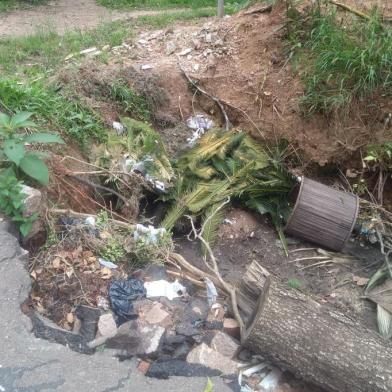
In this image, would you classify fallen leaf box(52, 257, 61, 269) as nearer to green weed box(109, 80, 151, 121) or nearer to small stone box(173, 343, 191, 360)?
small stone box(173, 343, 191, 360)

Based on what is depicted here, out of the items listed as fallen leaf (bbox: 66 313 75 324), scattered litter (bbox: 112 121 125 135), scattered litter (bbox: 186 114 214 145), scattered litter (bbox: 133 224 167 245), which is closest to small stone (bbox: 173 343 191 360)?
fallen leaf (bbox: 66 313 75 324)

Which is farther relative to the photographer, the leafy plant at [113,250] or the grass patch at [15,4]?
the grass patch at [15,4]

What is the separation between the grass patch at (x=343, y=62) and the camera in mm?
5172

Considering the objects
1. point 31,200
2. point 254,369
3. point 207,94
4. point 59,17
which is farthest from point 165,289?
point 59,17

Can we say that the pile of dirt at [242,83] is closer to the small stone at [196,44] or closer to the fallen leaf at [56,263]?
the small stone at [196,44]

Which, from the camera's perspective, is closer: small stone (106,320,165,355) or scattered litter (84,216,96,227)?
small stone (106,320,165,355)

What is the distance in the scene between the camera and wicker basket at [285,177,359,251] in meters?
4.86

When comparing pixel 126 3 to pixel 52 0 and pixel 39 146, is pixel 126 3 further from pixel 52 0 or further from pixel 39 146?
pixel 39 146

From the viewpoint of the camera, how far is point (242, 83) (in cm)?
575

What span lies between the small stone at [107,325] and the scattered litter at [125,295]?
0.24 ft

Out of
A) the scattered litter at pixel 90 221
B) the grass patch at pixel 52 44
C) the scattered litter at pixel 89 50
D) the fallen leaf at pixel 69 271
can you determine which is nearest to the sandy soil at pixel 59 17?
the grass patch at pixel 52 44

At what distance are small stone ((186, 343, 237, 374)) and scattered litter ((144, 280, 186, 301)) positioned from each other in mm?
627

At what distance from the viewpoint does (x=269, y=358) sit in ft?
10.6

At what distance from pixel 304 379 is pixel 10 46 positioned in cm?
560
